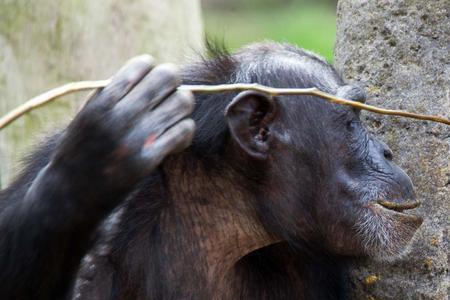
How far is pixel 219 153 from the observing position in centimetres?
398

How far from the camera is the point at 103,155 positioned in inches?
132

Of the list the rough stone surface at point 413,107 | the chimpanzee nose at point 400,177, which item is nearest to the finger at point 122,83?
the chimpanzee nose at point 400,177

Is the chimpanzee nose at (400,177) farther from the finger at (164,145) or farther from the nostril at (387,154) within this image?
the finger at (164,145)

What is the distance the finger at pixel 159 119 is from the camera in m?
3.34

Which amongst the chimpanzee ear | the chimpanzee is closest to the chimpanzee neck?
the chimpanzee

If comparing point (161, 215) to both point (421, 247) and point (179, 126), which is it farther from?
point (421, 247)

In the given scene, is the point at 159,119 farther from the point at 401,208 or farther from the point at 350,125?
the point at 401,208

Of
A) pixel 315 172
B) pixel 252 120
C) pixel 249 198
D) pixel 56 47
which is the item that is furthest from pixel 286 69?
pixel 56 47

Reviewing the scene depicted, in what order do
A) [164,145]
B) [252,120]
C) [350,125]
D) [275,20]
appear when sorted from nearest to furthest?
[164,145] → [252,120] → [350,125] → [275,20]

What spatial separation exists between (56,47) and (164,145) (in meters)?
4.52

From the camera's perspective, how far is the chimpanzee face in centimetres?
395

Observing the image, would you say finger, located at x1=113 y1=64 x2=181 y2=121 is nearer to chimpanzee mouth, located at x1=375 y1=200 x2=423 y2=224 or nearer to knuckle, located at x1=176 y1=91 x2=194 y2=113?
knuckle, located at x1=176 y1=91 x2=194 y2=113

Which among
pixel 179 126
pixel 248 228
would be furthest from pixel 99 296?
pixel 179 126

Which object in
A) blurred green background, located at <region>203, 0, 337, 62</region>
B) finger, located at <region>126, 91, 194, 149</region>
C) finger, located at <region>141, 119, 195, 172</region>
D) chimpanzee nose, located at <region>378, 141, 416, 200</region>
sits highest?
finger, located at <region>126, 91, 194, 149</region>
